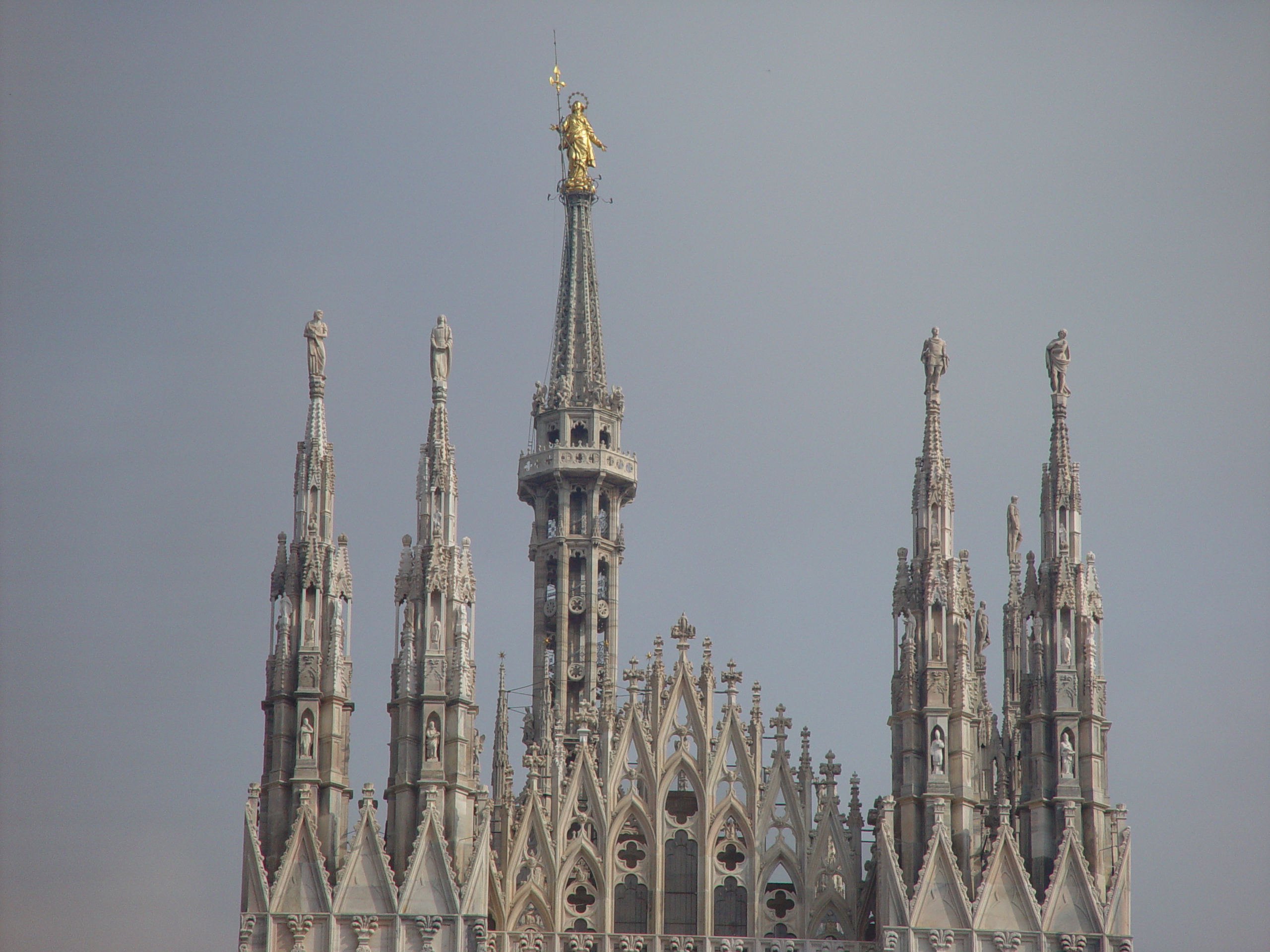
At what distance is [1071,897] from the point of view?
47.2 metres

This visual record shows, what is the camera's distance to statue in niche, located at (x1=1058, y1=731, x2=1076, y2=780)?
47812 mm

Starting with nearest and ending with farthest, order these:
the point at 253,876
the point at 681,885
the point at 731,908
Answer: the point at 253,876 → the point at 731,908 → the point at 681,885

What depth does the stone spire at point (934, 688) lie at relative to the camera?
4791 centimetres

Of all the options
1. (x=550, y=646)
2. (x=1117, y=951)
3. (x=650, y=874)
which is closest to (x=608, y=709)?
(x=650, y=874)

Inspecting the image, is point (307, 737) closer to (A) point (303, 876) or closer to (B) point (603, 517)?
(A) point (303, 876)

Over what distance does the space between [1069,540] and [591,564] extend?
18165 mm

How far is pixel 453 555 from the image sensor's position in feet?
159

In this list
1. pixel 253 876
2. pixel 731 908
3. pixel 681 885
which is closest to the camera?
pixel 253 876

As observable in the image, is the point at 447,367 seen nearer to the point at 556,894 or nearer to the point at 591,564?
the point at 556,894

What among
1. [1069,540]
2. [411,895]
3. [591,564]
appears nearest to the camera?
[411,895]

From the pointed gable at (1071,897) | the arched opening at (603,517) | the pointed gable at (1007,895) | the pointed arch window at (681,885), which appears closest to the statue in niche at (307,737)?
the pointed arch window at (681,885)

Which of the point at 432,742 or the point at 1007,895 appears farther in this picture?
the point at 1007,895

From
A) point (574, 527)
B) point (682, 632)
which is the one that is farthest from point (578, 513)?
point (682, 632)

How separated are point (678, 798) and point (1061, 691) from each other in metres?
7.54
